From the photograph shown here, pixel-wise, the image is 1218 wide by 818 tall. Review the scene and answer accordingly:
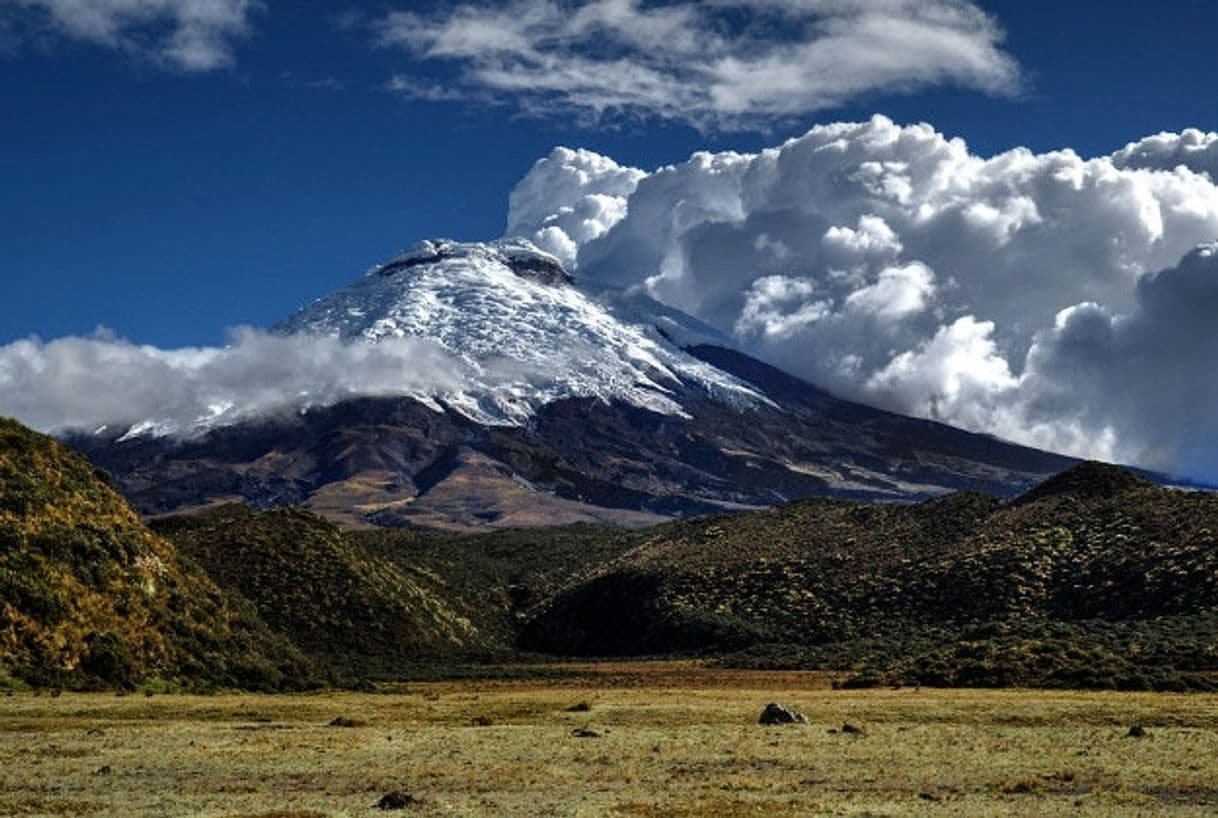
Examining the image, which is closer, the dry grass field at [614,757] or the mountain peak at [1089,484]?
the dry grass field at [614,757]

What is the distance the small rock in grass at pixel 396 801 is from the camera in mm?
36656

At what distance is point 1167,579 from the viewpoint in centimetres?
11012

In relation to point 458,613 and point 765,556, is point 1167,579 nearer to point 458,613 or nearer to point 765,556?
point 765,556

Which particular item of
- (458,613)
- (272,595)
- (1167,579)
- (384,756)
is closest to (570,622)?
(458,613)

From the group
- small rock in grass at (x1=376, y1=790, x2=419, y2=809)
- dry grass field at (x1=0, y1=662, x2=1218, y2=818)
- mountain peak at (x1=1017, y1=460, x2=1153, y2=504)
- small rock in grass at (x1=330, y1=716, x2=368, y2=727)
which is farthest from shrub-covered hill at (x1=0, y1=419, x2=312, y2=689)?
mountain peak at (x1=1017, y1=460, x2=1153, y2=504)

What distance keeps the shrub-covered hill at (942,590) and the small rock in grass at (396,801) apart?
49.4 meters

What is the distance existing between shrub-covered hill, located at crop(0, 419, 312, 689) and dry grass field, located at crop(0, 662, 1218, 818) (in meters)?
5.08

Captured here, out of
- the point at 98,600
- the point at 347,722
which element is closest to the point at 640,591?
the point at 98,600

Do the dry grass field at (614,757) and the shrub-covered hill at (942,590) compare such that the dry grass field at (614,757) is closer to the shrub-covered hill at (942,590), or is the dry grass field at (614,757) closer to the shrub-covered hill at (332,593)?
the shrub-covered hill at (942,590)

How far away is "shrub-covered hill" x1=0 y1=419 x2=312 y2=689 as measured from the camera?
73.4 meters

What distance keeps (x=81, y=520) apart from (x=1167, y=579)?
76.9 m

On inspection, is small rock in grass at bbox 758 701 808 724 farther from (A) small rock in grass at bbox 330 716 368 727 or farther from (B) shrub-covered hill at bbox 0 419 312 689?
(B) shrub-covered hill at bbox 0 419 312 689

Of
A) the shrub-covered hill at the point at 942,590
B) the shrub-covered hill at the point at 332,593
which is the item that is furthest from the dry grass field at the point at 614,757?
the shrub-covered hill at the point at 332,593

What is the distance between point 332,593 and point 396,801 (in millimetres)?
87746
